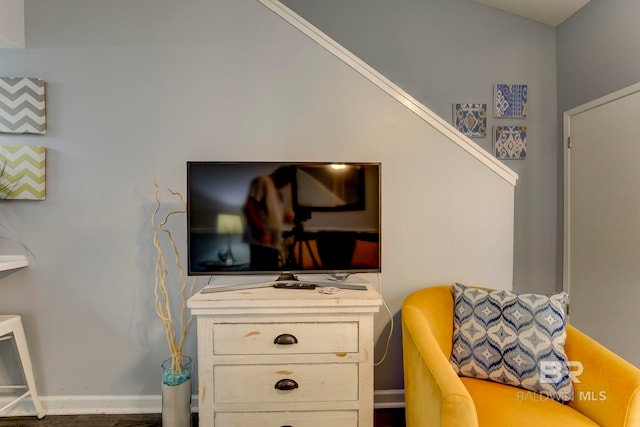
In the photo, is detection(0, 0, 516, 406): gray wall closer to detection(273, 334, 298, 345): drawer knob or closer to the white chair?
the white chair

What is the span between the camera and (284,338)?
137 cm

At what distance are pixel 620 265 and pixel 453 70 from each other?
5.93ft

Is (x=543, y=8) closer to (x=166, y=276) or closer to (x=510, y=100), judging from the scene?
(x=510, y=100)

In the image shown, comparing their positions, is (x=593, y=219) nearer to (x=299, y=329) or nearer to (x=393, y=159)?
(x=393, y=159)

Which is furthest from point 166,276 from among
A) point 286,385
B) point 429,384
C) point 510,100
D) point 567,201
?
point 567,201

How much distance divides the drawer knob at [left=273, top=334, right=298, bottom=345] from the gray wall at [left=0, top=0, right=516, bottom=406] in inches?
28.2

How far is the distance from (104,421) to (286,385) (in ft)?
4.04

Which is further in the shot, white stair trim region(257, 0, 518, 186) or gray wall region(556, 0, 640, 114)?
gray wall region(556, 0, 640, 114)

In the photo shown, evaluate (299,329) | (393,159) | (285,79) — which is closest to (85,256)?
(299,329)

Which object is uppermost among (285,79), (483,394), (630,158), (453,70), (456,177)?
(453,70)

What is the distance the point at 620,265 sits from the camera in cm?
207

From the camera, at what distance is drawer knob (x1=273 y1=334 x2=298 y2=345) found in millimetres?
1366

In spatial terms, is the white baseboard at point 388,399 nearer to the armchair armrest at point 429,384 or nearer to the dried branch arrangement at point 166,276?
the armchair armrest at point 429,384

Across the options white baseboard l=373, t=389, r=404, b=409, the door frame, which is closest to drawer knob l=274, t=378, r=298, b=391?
white baseboard l=373, t=389, r=404, b=409
